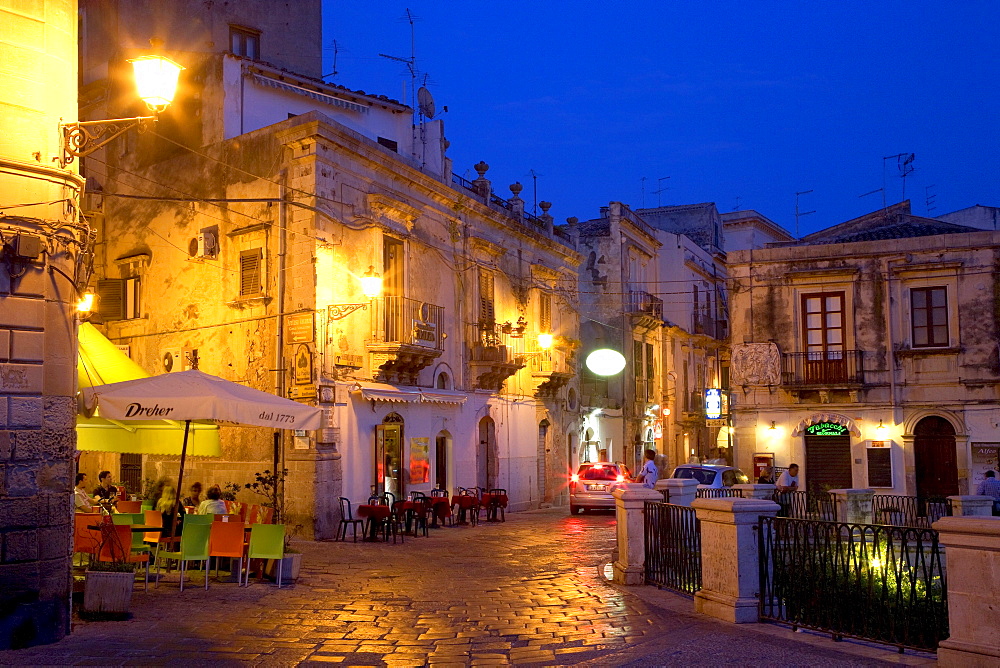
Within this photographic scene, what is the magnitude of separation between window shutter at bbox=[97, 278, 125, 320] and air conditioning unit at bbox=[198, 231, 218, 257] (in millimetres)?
3232

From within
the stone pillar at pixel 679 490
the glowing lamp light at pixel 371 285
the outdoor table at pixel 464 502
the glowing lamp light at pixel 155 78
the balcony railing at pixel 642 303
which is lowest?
the outdoor table at pixel 464 502

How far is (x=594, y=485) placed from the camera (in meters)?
24.5

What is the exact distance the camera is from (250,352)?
19.1 metres

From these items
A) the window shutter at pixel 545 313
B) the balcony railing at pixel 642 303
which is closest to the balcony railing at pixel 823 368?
the window shutter at pixel 545 313

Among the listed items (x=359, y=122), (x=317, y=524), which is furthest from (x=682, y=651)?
(x=359, y=122)

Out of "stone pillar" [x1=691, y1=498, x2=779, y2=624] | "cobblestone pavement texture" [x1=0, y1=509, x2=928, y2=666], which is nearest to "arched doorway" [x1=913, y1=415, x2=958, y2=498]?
"cobblestone pavement texture" [x1=0, y1=509, x2=928, y2=666]

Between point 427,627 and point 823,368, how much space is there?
66.1 feet

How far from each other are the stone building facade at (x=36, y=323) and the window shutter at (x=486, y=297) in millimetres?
16275

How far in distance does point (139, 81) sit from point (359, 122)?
1570cm

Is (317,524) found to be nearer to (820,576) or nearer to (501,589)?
(501,589)

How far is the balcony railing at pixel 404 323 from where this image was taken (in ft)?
64.3

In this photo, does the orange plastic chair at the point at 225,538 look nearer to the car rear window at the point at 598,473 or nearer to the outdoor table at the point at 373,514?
the outdoor table at the point at 373,514

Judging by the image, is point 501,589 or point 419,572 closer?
point 501,589

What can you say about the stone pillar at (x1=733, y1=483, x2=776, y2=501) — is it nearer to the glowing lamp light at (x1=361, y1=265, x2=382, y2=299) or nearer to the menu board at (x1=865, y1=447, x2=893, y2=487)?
the glowing lamp light at (x1=361, y1=265, x2=382, y2=299)
